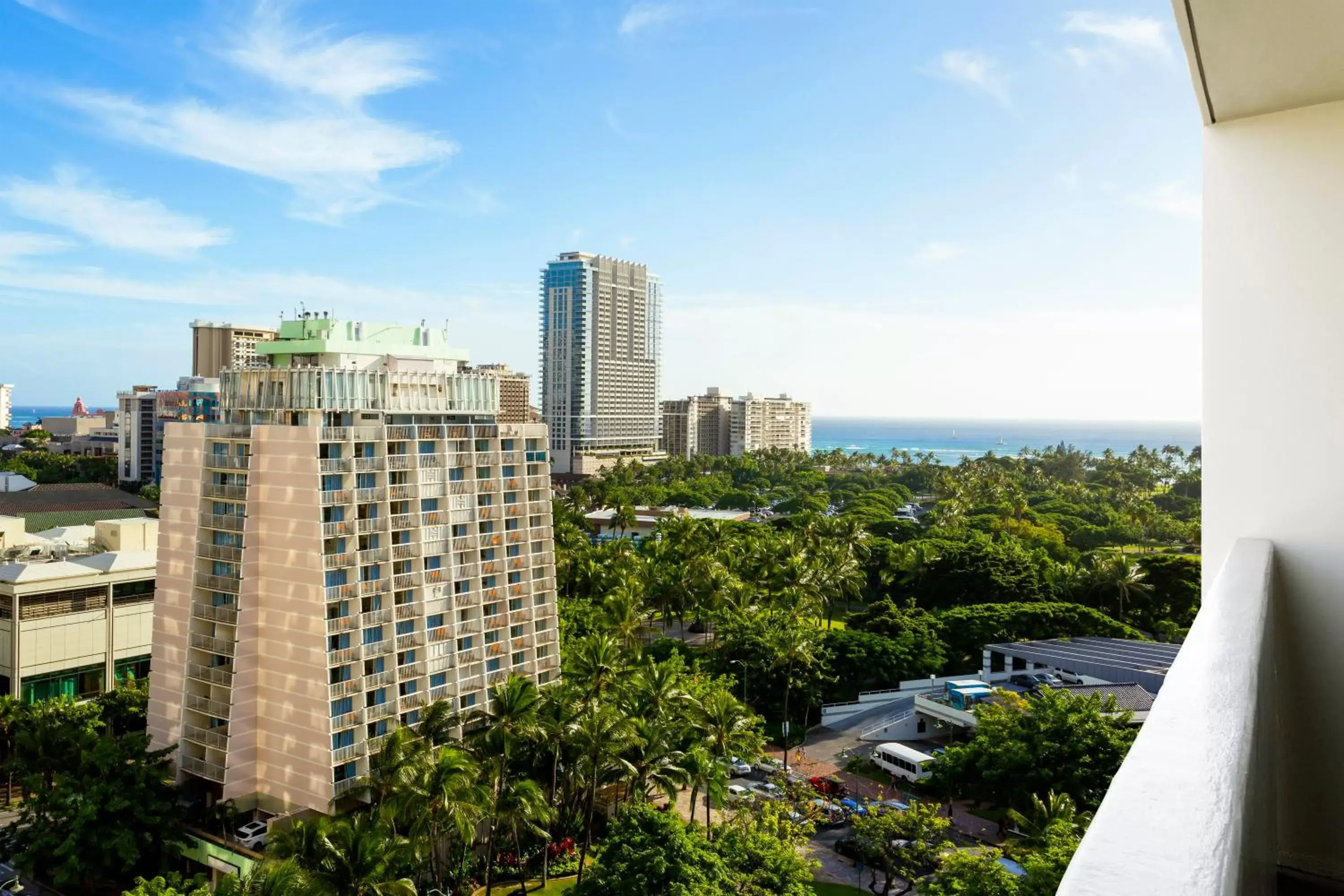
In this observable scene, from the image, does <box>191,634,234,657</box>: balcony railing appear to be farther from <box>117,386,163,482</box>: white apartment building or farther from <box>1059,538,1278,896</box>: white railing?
<box>117,386,163,482</box>: white apartment building

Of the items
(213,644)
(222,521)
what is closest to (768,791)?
(213,644)

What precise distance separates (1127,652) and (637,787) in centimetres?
1260

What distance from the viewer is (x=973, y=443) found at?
18600 cm

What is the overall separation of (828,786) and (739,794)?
2.43 m

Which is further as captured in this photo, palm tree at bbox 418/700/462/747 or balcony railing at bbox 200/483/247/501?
balcony railing at bbox 200/483/247/501

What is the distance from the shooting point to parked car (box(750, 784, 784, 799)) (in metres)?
14.5

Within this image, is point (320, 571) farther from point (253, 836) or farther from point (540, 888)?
point (540, 888)

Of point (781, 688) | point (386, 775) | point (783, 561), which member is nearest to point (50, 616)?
point (386, 775)

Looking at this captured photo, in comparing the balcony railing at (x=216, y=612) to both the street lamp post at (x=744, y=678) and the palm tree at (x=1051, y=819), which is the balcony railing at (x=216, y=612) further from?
the palm tree at (x=1051, y=819)

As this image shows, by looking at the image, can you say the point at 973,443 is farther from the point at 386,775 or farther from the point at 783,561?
the point at 386,775

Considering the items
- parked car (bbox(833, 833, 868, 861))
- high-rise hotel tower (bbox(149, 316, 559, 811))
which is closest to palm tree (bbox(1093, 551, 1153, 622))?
parked car (bbox(833, 833, 868, 861))

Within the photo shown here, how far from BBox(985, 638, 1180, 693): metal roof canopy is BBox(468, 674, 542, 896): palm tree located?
39.7 ft

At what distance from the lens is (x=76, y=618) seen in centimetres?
1961

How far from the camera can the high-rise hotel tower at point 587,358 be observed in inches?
2869
